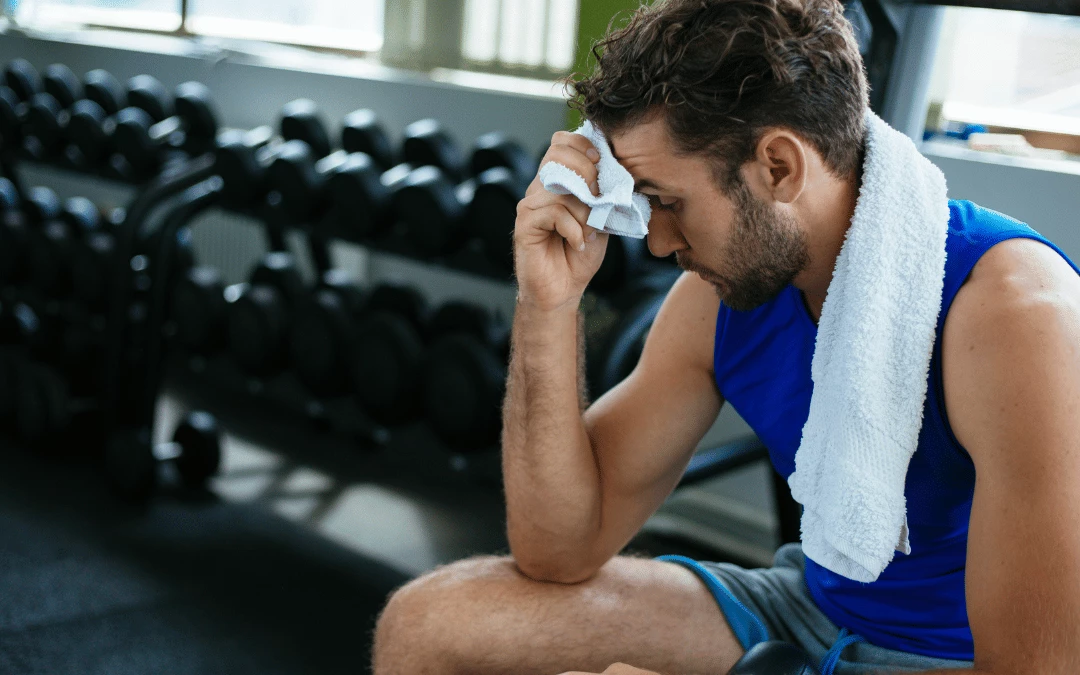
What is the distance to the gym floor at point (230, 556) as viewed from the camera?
1.99 metres

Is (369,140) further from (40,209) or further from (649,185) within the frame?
(649,185)

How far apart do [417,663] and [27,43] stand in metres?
4.63

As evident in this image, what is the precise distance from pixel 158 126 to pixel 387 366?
1.39 m

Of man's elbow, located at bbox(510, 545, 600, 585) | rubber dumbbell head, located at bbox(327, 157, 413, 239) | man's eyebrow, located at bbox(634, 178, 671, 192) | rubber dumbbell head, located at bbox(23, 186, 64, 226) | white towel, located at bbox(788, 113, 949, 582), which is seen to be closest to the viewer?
white towel, located at bbox(788, 113, 949, 582)

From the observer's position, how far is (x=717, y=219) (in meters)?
1.12

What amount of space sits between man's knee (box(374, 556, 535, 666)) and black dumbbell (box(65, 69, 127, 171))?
2468 mm

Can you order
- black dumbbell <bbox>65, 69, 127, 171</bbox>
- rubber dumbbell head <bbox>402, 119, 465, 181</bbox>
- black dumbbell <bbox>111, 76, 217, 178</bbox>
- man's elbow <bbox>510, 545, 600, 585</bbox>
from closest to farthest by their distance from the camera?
man's elbow <bbox>510, 545, 600, 585</bbox> < rubber dumbbell head <bbox>402, 119, 465, 181</bbox> < black dumbbell <bbox>111, 76, 217, 178</bbox> < black dumbbell <bbox>65, 69, 127, 171</bbox>

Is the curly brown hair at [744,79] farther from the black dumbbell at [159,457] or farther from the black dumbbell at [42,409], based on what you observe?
the black dumbbell at [42,409]

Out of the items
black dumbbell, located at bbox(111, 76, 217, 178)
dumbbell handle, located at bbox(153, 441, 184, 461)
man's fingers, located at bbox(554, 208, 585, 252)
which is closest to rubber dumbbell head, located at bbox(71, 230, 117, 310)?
black dumbbell, located at bbox(111, 76, 217, 178)

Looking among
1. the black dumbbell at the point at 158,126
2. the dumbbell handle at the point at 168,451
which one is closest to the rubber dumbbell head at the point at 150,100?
the black dumbbell at the point at 158,126

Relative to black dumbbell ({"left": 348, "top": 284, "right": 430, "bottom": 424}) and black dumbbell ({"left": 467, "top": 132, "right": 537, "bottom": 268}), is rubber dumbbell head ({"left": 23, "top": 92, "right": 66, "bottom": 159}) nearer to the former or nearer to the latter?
black dumbbell ({"left": 348, "top": 284, "right": 430, "bottom": 424})

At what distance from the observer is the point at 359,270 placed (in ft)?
11.8

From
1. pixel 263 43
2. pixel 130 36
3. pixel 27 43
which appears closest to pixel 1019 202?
pixel 263 43

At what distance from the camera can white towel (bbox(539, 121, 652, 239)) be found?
1.12 metres
